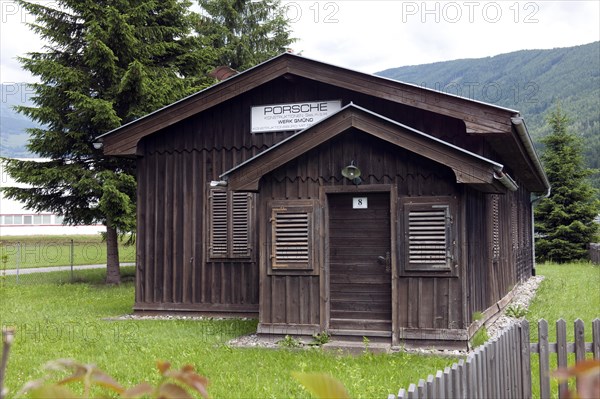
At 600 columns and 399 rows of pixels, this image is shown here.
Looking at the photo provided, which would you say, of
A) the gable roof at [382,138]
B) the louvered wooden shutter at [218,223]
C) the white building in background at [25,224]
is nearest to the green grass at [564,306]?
the gable roof at [382,138]

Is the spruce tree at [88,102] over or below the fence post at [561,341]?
over

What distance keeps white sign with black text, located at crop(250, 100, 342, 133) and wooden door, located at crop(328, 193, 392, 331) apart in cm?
250

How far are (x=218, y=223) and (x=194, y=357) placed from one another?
4338 mm

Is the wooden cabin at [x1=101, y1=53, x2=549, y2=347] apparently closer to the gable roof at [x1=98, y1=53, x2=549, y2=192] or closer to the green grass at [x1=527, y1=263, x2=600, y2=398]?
the gable roof at [x1=98, y1=53, x2=549, y2=192]

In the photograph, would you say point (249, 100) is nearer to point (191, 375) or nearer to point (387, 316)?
point (387, 316)

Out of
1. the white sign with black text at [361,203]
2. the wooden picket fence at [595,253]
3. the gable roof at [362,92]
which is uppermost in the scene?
the gable roof at [362,92]

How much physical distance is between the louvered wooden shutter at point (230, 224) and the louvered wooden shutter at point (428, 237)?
4.16 metres

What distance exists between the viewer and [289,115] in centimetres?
1234

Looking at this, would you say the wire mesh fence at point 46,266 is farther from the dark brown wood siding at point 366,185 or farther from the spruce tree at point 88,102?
the dark brown wood siding at point 366,185

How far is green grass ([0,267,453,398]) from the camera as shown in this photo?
294 inches

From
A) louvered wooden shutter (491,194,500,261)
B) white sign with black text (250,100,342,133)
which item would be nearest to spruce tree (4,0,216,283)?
white sign with black text (250,100,342,133)

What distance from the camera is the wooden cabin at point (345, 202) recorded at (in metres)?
9.30

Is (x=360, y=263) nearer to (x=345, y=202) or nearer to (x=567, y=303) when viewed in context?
(x=345, y=202)

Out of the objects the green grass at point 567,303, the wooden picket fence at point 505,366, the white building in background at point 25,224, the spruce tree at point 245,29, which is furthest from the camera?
the white building in background at point 25,224
